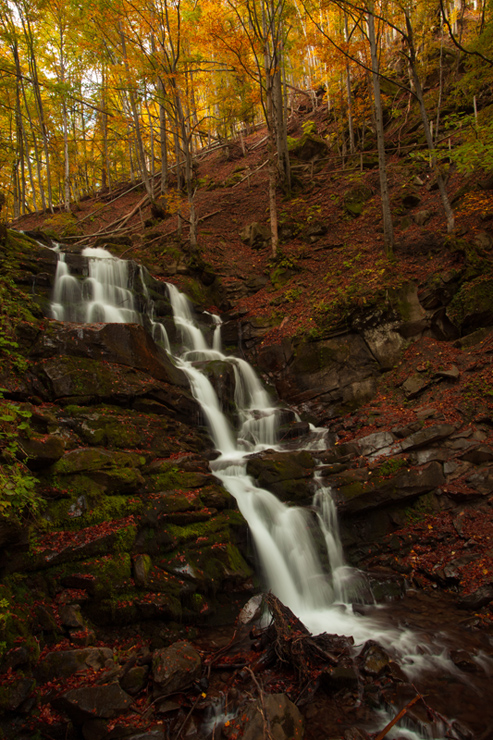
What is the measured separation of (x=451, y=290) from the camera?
35.1ft

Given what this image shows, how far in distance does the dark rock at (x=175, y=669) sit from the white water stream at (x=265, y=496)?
2.14m

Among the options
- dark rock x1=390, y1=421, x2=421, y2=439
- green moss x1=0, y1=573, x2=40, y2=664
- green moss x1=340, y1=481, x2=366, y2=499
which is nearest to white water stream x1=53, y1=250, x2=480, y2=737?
green moss x1=340, y1=481, x2=366, y2=499

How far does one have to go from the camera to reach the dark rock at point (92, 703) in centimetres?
343

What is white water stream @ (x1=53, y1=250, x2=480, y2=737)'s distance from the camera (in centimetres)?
557

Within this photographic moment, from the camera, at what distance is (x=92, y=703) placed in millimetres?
3488

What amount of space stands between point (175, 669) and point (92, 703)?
2.85 ft

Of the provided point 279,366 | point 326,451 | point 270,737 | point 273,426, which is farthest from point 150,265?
point 270,737

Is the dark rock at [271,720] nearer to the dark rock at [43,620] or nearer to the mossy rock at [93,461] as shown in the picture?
the dark rock at [43,620]

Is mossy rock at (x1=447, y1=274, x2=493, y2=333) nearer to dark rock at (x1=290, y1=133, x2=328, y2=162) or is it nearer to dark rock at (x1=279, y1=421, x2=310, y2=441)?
dark rock at (x1=279, y1=421, x2=310, y2=441)

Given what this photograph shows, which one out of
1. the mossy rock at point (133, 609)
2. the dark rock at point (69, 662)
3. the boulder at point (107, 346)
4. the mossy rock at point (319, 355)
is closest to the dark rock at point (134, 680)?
the dark rock at point (69, 662)

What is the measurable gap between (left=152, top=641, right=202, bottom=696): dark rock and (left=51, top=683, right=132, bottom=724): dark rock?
1.30 ft

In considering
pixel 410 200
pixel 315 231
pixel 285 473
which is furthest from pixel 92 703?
pixel 410 200

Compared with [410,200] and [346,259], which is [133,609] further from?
[410,200]

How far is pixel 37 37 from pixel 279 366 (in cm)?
2377
